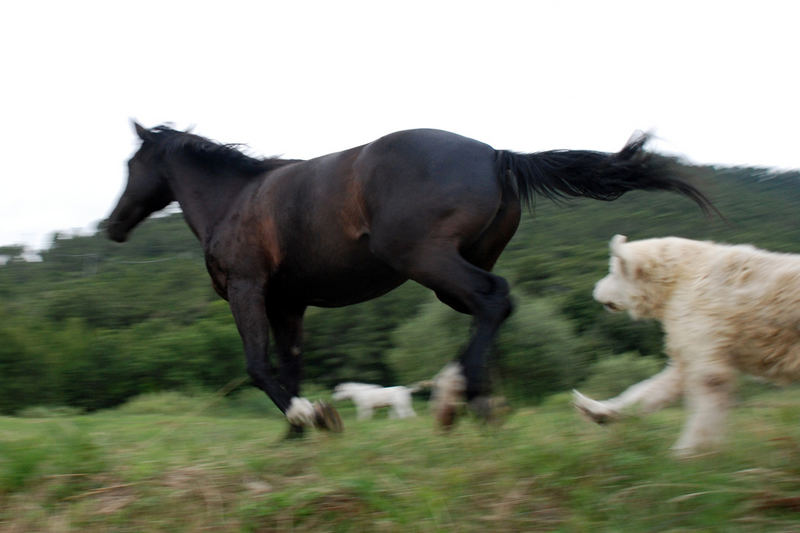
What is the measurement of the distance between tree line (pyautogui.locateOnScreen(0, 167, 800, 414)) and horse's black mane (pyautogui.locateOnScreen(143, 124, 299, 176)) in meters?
10.8

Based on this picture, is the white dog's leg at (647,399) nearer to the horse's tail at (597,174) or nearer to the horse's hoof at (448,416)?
the horse's hoof at (448,416)

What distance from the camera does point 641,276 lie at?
4719mm

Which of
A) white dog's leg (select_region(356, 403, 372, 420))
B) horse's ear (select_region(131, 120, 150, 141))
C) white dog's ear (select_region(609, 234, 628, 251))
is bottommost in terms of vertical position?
white dog's leg (select_region(356, 403, 372, 420))

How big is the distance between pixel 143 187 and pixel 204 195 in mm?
848

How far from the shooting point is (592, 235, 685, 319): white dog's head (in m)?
4.60

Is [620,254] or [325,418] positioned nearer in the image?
[620,254]

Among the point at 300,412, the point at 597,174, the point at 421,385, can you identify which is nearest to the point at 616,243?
the point at 597,174

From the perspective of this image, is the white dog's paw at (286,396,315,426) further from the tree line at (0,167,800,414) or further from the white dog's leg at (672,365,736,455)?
the tree line at (0,167,800,414)

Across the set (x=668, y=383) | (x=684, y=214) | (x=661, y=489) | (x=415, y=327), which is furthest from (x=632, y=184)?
(x=684, y=214)

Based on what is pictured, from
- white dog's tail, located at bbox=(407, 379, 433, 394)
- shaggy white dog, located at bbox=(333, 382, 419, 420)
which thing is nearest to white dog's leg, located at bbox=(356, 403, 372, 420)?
shaggy white dog, located at bbox=(333, 382, 419, 420)

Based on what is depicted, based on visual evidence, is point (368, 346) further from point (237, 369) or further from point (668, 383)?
point (668, 383)

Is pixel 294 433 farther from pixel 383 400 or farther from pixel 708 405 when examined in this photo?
pixel 383 400

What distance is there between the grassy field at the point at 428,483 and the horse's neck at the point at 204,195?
2.17m

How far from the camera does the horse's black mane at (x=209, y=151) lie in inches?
244
